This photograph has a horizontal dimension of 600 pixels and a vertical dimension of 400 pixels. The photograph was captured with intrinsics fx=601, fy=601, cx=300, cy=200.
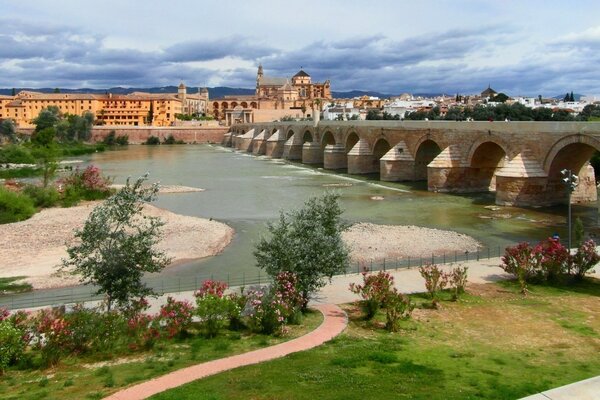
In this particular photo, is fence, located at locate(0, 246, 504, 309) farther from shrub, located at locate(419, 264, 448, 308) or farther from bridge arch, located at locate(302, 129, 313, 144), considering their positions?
bridge arch, located at locate(302, 129, 313, 144)

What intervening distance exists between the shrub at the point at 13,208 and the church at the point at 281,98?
86412 millimetres

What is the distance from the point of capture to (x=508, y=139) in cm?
2875

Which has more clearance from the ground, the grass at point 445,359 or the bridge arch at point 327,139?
the bridge arch at point 327,139

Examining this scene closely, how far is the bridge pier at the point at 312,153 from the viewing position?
5828 centimetres

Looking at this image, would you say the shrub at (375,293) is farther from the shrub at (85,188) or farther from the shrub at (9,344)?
the shrub at (85,188)

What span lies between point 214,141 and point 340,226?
304ft

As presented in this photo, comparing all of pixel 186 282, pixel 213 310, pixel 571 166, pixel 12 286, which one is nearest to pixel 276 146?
pixel 571 166

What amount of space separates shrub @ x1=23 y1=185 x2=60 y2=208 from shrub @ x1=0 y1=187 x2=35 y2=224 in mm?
1628

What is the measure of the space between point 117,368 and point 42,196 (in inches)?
864

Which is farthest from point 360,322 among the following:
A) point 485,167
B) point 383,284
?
point 485,167

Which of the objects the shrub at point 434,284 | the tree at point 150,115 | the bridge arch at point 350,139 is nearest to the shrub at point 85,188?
the shrub at point 434,284

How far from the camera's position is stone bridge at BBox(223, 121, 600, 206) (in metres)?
26.2

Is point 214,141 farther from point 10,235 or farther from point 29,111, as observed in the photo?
point 10,235

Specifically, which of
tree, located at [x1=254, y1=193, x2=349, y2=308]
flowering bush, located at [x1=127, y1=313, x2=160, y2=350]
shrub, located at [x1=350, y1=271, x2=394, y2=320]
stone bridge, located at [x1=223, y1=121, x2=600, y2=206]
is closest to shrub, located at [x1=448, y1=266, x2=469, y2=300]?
shrub, located at [x1=350, y1=271, x2=394, y2=320]
